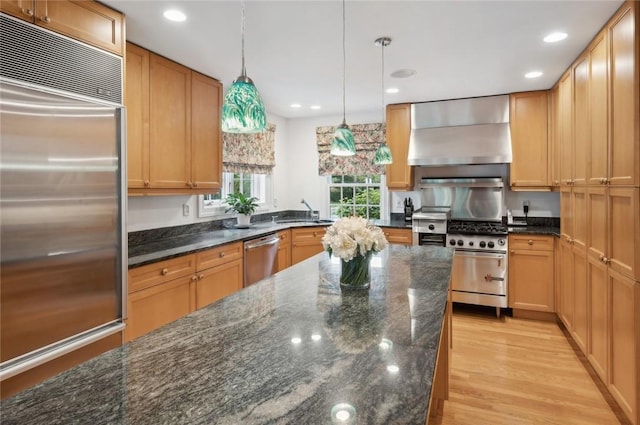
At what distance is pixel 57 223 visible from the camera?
Result: 6.20 ft

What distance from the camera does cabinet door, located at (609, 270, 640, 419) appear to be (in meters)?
1.98

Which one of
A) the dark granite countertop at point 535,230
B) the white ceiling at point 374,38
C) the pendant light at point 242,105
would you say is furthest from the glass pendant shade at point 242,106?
the dark granite countertop at point 535,230

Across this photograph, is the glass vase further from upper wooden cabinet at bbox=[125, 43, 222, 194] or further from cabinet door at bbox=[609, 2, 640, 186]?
upper wooden cabinet at bbox=[125, 43, 222, 194]

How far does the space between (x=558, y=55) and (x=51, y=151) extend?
3.61 meters

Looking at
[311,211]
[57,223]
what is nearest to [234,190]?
[311,211]

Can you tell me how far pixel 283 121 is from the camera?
18.0ft

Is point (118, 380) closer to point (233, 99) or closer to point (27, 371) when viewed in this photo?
point (233, 99)

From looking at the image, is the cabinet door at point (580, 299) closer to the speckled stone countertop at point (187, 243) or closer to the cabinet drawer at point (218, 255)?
the speckled stone countertop at point (187, 243)

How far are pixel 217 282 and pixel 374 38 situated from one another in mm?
2348

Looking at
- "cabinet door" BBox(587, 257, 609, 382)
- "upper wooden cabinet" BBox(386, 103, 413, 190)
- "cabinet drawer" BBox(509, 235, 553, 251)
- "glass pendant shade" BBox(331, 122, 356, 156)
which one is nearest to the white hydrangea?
"glass pendant shade" BBox(331, 122, 356, 156)

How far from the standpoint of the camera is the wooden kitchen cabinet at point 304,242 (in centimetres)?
457

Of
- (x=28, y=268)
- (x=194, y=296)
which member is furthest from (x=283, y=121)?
(x=28, y=268)

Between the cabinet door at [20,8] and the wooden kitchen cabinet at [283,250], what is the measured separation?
114 inches

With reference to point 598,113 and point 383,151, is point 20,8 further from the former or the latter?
point 598,113
